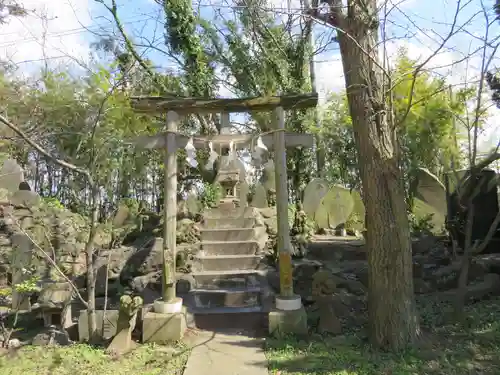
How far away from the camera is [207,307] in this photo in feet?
19.2

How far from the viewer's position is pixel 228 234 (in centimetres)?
831

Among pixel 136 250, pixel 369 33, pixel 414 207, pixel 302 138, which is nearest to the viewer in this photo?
pixel 369 33

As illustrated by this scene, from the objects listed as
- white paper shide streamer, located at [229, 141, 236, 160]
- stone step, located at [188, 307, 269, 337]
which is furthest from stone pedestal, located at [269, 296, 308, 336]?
white paper shide streamer, located at [229, 141, 236, 160]

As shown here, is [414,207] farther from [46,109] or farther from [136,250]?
[46,109]

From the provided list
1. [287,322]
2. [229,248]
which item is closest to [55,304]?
[229,248]

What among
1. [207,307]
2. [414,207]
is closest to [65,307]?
[207,307]

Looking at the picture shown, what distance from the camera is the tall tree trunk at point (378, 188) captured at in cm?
415

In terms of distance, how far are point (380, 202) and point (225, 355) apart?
238cm

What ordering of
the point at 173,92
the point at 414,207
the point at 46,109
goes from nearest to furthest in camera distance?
1. the point at 46,109
2. the point at 414,207
3. the point at 173,92

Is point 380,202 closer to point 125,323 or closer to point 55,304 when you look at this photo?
point 125,323

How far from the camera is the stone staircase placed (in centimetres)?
588

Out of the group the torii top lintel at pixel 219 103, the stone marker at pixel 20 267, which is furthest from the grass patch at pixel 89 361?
the torii top lintel at pixel 219 103

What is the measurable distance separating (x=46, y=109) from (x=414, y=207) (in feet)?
31.0

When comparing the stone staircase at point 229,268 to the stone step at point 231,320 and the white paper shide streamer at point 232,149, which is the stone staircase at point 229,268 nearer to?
the stone step at point 231,320
